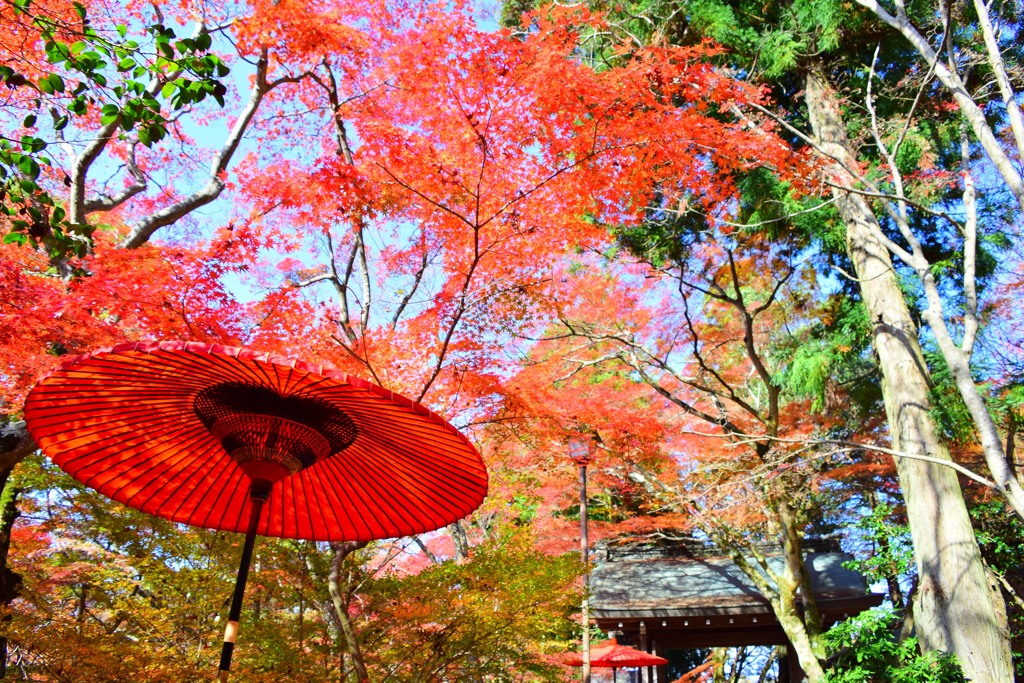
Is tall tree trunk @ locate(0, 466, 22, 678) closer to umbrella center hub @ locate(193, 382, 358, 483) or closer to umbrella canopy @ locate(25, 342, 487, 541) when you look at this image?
umbrella canopy @ locate(25, 342, 487, 541)

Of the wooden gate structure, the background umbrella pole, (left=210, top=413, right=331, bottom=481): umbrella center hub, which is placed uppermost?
the wooden gate structure

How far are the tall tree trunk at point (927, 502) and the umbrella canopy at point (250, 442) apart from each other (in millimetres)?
4791

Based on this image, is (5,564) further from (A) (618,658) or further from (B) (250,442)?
(A) (618,658)

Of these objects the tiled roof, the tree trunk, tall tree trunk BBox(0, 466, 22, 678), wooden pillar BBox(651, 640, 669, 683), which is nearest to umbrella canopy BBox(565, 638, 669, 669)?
the tiled roof

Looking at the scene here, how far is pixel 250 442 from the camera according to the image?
7.38 ft

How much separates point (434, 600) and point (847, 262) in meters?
8.37

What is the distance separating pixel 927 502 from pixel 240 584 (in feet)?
22.5

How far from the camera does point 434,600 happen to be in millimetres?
5281

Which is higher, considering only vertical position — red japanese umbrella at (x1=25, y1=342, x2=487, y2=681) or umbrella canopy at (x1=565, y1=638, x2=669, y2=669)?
red japanese umbrella at (x1=25, y1=342, x2=487, y2=681)

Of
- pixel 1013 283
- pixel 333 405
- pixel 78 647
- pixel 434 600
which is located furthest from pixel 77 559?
pixel 1013 283

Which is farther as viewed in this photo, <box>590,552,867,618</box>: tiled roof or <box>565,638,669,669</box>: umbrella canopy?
<box>590,552,867,618</box>: tiled roof

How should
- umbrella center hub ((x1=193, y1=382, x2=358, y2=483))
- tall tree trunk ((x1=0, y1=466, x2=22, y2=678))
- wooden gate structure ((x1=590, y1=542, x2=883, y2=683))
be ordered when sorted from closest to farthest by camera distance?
umbrella center hub ((x1=193, y1=382, x2=358, y2=483)) < tall tree trunk ((x1=0, y1=466, x2=22, y2=678)) < wooden gate structure ((x1=590, y1=542, x2=883, y2=683))

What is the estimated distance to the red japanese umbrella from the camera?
6.75ft

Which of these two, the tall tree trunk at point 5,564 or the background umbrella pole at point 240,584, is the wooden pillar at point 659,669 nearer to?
the tall tree trunk at point 5,564
